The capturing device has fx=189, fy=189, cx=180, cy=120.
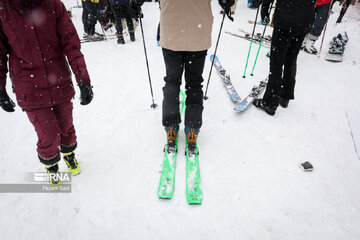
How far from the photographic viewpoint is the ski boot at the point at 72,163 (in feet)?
7.41

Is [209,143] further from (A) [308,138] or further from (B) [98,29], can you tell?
(B) [98,29]

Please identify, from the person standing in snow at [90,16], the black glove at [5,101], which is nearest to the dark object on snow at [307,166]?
the black glove at [5,101]

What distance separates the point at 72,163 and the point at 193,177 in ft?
4.84

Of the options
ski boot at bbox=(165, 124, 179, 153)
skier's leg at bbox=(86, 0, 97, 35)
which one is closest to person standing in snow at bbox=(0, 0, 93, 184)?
ski boot at bbox=(165, 124, 179, 153)

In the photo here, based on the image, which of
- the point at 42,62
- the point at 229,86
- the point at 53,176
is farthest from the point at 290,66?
the point at 53,176

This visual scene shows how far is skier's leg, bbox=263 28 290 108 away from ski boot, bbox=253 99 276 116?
52 millimetres

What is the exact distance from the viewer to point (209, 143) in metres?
2.75

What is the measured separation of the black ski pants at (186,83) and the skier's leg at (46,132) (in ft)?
4.03

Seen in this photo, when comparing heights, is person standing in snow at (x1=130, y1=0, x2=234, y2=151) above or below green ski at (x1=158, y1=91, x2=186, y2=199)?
above

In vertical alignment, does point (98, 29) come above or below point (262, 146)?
above

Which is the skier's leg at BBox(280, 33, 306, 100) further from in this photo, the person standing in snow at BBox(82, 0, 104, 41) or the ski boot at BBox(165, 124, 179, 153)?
the person standing in snow at BBox(82, 0, 104, 41)

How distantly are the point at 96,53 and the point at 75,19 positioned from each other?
5456 millimetres

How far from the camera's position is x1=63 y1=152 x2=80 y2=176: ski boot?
7.41ft

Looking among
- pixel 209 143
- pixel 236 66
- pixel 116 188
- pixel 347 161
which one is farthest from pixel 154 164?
pixel 236 66
